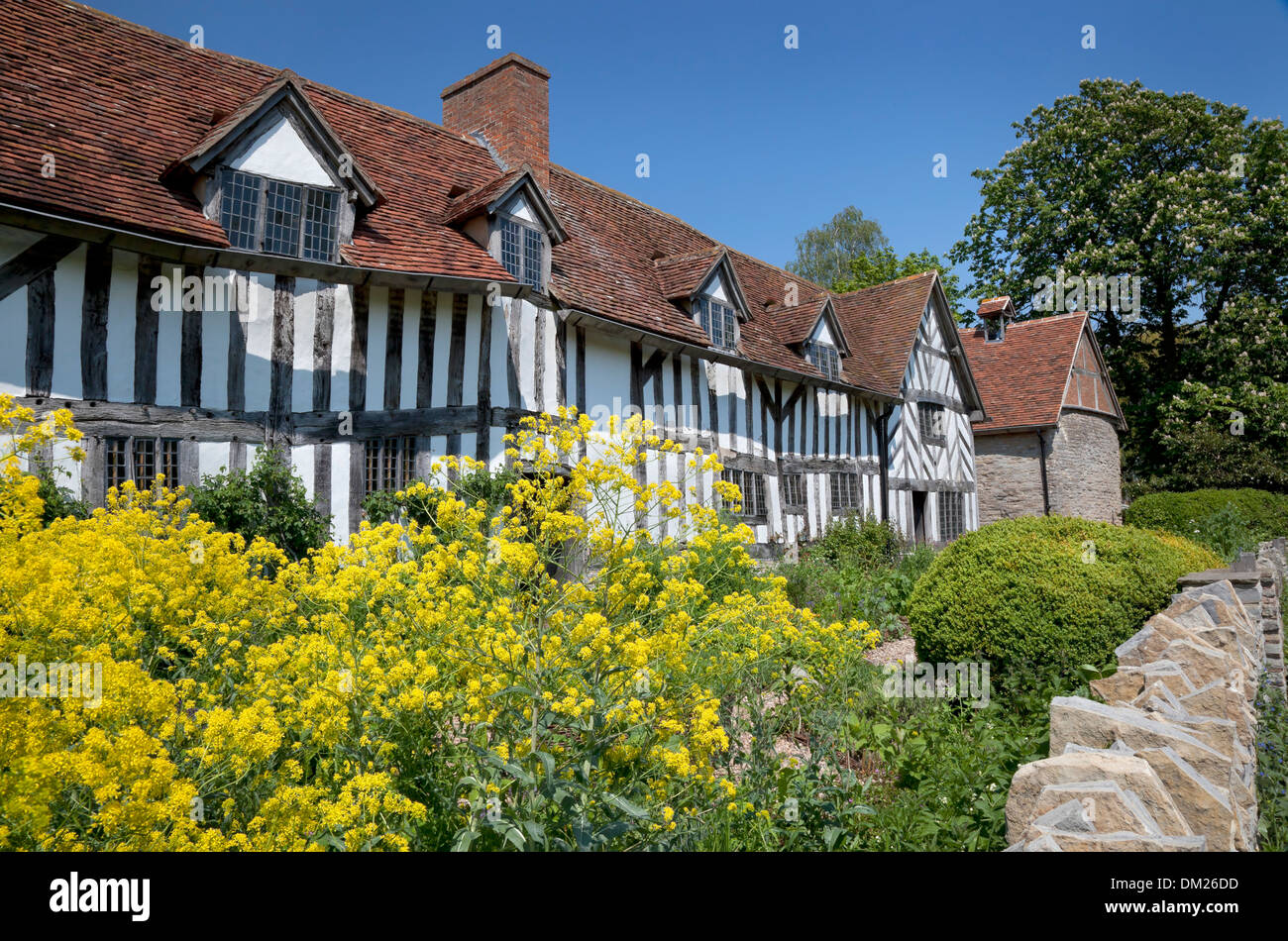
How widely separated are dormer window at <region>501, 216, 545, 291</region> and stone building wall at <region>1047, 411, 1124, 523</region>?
16.9m

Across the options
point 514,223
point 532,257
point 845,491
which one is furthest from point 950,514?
point 514,223

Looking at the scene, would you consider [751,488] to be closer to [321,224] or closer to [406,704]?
[321,224]

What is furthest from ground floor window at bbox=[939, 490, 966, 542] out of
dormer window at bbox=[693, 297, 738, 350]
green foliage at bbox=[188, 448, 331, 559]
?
green foliage at bbox=[188, 448, 331, 559]

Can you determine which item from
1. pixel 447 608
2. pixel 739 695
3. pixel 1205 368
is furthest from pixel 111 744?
pixel 1205 368

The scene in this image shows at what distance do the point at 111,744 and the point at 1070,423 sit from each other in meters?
25.5

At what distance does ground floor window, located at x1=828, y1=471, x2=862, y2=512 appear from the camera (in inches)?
709

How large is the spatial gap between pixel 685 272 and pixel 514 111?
3.99 m

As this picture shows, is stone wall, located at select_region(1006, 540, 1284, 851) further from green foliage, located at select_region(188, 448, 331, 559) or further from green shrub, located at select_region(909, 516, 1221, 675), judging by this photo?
green foliage, located at select_region(188, 448, 331, 559)

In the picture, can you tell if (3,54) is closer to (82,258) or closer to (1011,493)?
(82,258)

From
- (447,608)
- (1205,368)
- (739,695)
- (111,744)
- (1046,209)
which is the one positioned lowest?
(739,695)

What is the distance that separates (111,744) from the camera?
235cm

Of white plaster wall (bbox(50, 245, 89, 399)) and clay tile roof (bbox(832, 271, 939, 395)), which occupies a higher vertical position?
clay tile roof (bbox(832, 271, 939, 395))

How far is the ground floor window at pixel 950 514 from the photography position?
21516mm

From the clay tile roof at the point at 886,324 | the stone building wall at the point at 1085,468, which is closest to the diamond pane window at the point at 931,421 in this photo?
the clay tile roof at the point at 886,324
